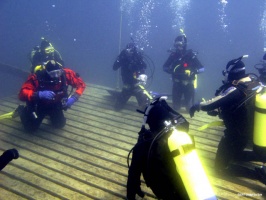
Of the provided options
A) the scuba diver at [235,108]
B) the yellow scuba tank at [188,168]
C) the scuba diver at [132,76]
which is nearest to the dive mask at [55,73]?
the scuba diver at [132,76]

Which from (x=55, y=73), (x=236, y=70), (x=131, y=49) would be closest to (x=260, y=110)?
(x=236, y=70)

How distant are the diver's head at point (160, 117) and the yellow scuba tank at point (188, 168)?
0.18 m

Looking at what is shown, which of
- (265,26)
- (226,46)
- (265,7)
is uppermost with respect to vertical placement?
(265,7)

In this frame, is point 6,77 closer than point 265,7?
Yes

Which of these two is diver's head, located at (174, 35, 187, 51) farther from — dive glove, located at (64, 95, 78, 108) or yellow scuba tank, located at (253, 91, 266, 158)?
yellow scuba tank, located at (253, 91, 266, 158)

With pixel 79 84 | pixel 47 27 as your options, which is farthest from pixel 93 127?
pixel 47 27

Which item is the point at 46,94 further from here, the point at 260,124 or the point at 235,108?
the point at 260,124

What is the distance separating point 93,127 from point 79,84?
1.30 metres

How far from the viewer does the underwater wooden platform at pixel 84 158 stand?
485 cm

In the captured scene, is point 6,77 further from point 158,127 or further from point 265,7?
point 265,7

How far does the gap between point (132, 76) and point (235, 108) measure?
16.3 ft

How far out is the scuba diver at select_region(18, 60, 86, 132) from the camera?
664 centimetres

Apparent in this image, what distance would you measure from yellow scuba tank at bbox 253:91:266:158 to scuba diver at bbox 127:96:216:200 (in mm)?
1823

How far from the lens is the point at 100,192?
484cm
